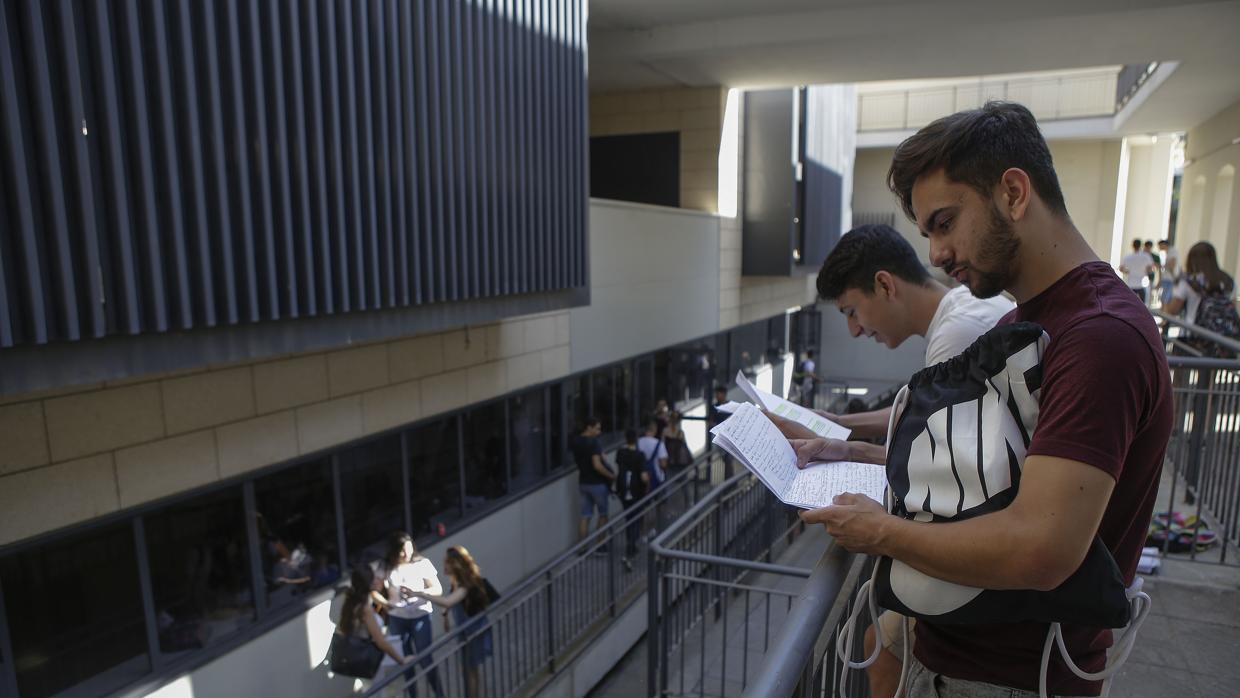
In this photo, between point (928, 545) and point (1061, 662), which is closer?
point (928, 545)

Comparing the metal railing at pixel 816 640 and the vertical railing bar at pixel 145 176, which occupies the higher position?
the vertical railing bar at pixel 145 176

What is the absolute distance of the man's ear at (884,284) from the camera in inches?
105

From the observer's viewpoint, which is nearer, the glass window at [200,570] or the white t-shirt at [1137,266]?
the glass window at [200,570]

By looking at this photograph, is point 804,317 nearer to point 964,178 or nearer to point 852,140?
point 852,140

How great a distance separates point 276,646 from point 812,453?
546 centimetres

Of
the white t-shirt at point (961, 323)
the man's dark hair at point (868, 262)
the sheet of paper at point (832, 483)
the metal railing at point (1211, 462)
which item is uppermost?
the man's dark hair at point (868, 262)

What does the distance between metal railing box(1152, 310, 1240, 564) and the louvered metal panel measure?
5.16 metres

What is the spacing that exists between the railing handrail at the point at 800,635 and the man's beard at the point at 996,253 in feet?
2.19

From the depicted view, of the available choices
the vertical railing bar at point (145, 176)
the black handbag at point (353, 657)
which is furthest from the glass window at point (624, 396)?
the vertical railing bar at point (145, 176)

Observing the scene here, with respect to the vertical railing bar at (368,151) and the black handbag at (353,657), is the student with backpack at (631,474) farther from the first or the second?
the vertical railing bar at (368,151)

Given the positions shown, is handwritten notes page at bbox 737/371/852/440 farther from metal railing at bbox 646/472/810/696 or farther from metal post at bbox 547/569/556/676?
metal post at bbox 547/569/556/676

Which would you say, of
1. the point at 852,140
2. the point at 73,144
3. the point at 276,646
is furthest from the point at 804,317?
the point at 73,144

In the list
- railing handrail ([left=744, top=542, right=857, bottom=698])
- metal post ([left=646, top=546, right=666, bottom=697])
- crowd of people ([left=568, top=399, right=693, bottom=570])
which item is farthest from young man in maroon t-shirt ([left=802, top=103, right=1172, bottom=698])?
crowd of people ([left=568, top=399, right=693, bottom=570])

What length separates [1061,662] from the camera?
145cm
